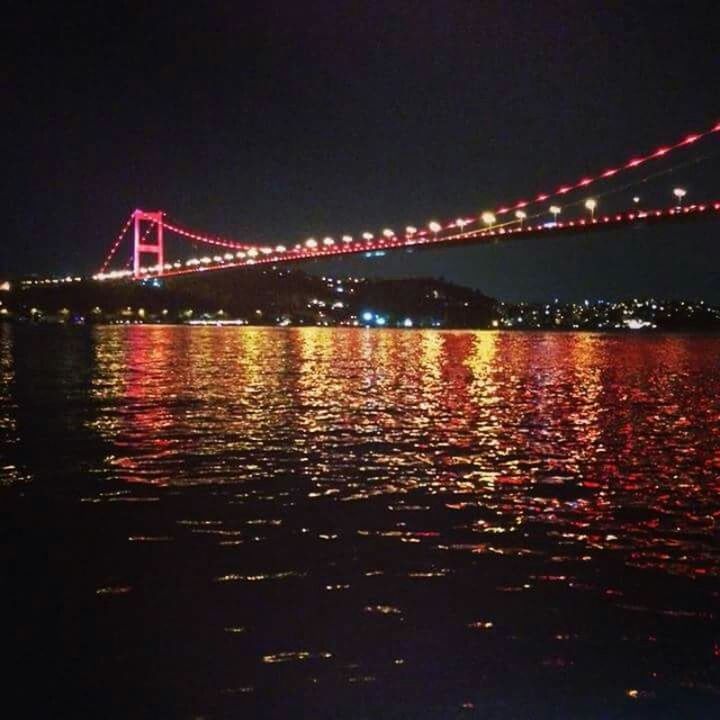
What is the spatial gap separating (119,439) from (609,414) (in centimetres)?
860

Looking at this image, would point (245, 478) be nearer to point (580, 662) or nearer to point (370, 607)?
point (370, 607)

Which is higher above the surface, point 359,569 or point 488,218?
point 488,218

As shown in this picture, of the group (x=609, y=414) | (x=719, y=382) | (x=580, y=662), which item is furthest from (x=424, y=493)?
(x=719, y=382)

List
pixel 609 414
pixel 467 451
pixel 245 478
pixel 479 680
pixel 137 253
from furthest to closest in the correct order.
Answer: pixel 137 253 < pixel 609 414 < pixel 467 451 < pixel 245 478 < pixel 479 680

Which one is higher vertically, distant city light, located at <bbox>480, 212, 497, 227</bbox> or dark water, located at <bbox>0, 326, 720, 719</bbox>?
distant city light, located at <bbox>480, 212, 497, 227</bbox>

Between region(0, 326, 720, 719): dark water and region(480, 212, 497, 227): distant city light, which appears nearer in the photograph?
region(0, 326, 720, 719): dark water

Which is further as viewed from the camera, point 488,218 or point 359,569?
point 488,218

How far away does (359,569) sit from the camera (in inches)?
257

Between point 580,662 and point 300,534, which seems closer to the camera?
point 580,662

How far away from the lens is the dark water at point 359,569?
4.59m

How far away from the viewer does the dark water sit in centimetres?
459

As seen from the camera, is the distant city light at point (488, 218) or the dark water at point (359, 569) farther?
the distant city light at point (488, 218)

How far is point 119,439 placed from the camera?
1289cm

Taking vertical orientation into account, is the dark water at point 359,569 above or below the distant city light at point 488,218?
below
